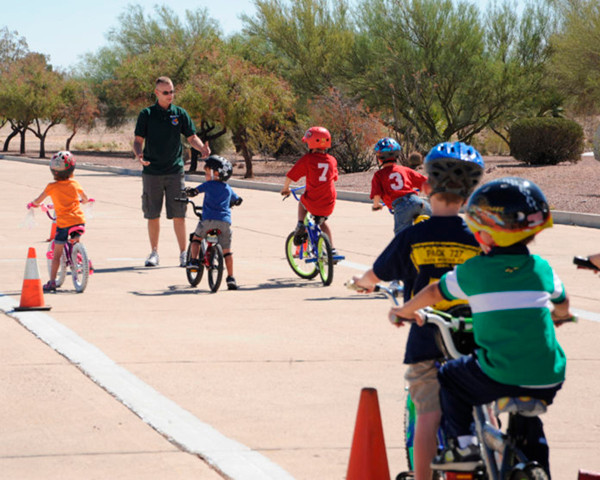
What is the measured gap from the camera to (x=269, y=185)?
28984mm

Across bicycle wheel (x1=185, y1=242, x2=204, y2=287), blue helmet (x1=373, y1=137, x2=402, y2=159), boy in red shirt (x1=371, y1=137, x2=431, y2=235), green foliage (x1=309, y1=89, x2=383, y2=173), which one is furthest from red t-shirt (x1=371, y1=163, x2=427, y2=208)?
green foliage (x1=309, y1=89, x2=383, y2=173)

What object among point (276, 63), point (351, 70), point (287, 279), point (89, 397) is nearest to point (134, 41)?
point (276, 63)

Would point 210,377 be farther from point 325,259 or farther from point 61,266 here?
point 325,259

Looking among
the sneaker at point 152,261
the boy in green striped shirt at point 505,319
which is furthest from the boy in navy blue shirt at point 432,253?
the sneaker at point 152,261

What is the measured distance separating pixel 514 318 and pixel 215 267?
7.25 m

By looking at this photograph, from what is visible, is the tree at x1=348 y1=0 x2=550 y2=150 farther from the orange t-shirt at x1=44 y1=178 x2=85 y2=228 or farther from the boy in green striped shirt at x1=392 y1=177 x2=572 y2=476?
the boy in green striped shirt at x1=392 y1=177 x2=572 y2=476

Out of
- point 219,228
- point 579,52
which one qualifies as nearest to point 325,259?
point 219,228

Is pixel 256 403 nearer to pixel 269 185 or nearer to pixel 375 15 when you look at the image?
pixel 269 185

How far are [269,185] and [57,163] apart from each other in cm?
1838

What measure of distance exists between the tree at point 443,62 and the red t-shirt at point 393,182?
23777 millimetres

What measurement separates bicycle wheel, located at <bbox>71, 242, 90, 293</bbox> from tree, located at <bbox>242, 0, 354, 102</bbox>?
27847mm

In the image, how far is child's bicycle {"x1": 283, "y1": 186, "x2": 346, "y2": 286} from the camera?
11156 mm

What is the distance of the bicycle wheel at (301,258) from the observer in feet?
37.8

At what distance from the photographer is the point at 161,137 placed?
1284 centimetres
